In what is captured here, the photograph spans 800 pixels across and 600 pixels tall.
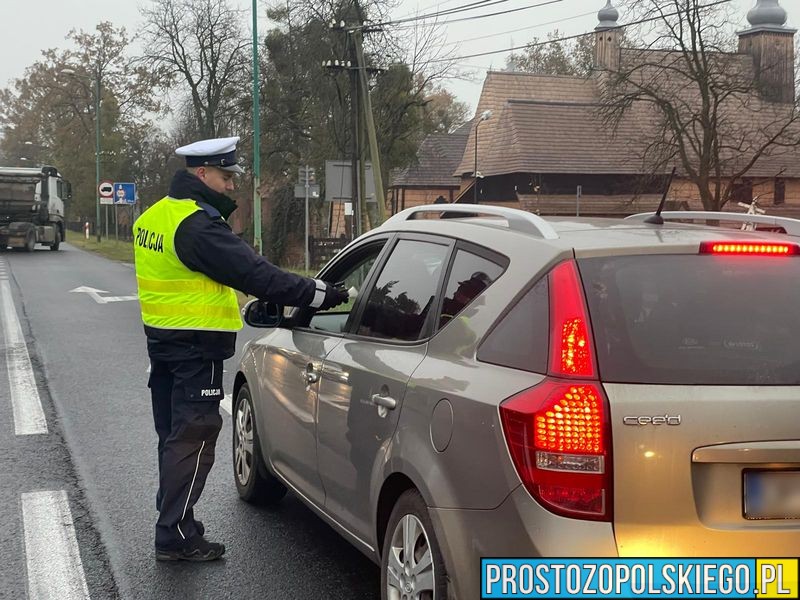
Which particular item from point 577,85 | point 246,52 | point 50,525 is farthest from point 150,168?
point 50,525

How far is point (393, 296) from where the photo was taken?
164 inches

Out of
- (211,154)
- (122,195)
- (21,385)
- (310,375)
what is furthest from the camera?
(122,195)

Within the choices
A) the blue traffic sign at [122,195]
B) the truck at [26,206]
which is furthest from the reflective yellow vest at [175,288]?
the blue traffic sign at [122,195]

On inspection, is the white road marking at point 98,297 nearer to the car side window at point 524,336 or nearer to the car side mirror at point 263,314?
the car side mirror at point 263,314

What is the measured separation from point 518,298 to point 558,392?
418 mm

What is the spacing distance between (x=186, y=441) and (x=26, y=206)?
125 feet

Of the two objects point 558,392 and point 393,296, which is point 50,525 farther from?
point 558,392

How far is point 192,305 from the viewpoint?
4.81 m

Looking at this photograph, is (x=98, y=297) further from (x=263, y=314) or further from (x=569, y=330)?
(x=569, y=330)

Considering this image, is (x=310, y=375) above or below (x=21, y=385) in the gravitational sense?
above

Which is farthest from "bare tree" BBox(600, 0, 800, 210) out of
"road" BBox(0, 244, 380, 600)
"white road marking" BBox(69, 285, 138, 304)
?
"road" BBox(0, 244, 380, 600)

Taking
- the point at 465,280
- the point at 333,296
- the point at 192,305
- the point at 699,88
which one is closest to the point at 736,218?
the point at 465,280

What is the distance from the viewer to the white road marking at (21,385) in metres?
8.09

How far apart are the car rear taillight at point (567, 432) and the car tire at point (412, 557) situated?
527 mm
